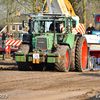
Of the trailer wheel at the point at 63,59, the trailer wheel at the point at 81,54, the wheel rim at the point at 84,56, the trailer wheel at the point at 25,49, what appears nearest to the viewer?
the trailer wheel at the point at 63,59

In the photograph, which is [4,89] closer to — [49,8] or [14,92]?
[14,92]

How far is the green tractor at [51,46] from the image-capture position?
11562 millimetres

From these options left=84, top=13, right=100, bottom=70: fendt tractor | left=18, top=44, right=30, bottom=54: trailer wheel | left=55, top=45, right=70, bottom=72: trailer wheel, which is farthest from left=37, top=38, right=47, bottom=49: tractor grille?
left=84, top=13, right=100, bottom=70: fendt tractor

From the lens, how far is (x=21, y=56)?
1174 centimetres

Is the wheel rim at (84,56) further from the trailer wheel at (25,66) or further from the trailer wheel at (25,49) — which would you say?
the trailer wheel at (25,49)

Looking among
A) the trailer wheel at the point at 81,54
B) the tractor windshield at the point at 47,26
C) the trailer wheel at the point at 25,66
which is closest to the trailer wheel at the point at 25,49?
the trailer wheel at the point at 25,66

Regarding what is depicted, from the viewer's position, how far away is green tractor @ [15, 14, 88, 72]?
11562mm

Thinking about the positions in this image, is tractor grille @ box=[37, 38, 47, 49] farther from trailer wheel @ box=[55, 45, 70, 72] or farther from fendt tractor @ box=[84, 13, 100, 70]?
fendt tractor @ box=[84, 13, 100, 70]

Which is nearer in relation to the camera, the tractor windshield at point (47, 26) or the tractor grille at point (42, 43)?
the tractor grille at point (42, 43)

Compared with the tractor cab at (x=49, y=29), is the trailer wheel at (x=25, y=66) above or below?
below

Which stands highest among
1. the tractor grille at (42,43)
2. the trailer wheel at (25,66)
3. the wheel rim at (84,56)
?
the tractor grille at (42,43)

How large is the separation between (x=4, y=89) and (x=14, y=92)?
540mm

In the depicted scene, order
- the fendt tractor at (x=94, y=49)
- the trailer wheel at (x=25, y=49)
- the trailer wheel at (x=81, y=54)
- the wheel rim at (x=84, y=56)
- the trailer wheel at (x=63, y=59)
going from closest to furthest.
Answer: the trailer wheel at (x=63, y=59) → the trailer wheel at (x=25, y=49) → the trailer wheel at (x=81, y=54) → the wheel rim at (x=84, y=56) → the fendt tractor at (x=94, y=49)

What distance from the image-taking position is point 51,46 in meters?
12.1
